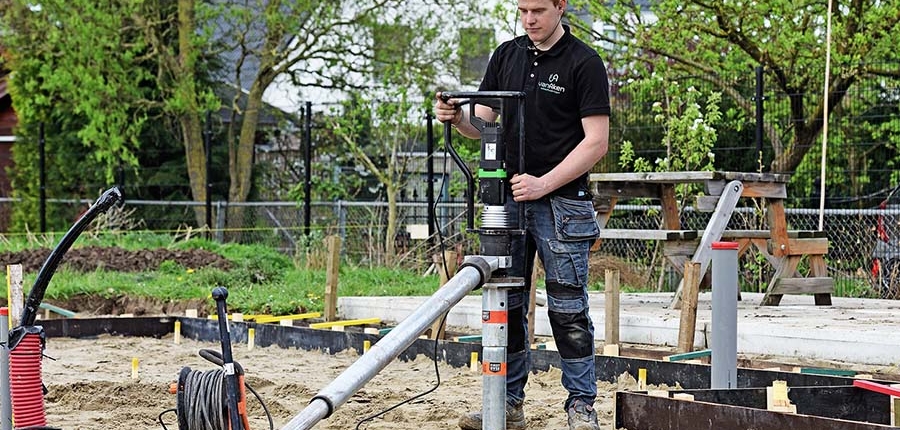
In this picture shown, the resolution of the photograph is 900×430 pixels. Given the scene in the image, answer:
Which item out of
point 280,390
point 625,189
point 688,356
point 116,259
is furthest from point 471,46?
point 280,390

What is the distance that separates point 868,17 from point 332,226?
666cm

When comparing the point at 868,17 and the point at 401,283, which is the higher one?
the point at 868,17

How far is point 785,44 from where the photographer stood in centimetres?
1134

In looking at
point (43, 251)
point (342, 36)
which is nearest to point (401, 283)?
point (43, 251)

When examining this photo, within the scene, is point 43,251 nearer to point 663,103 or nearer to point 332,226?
point 332,226

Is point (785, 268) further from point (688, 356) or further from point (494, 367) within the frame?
point (494, 367)

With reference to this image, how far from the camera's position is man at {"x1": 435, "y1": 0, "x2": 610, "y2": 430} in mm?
4391

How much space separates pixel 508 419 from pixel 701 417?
0.85 meters

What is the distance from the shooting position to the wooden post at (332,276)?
27.0 ft

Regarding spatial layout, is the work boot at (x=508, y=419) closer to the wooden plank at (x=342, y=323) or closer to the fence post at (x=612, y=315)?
the fence post at (x=612, y=315)

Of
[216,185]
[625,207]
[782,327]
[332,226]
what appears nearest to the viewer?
[782,327]

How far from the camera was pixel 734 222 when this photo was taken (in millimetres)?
11438

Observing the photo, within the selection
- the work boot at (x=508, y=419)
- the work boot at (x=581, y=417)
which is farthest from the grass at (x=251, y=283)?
the work boot at (x=581, y=417)

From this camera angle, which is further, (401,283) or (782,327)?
(401,283)
